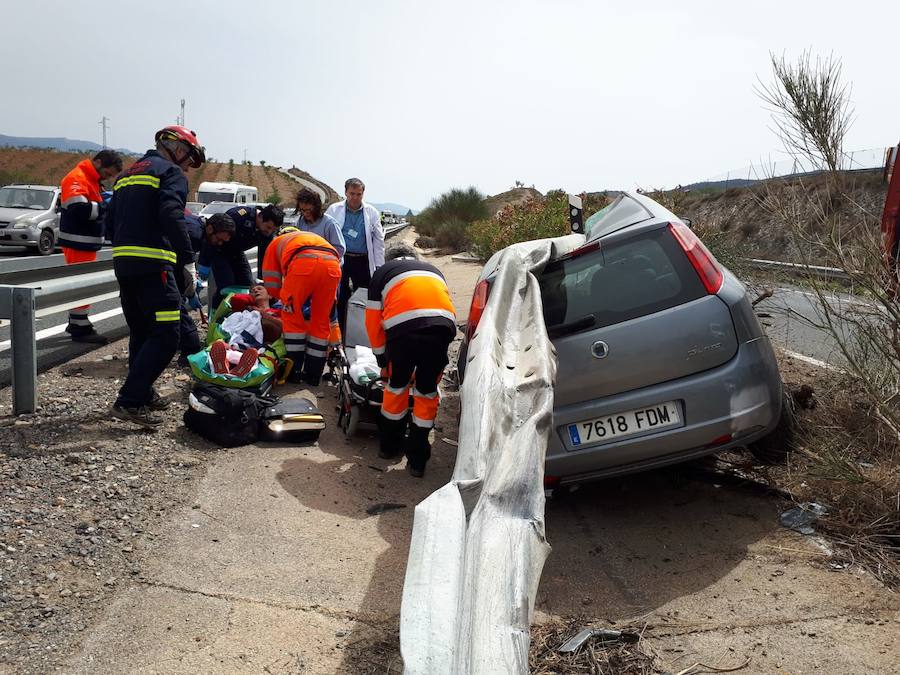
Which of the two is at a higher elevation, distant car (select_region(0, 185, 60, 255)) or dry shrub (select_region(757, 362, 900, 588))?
distant car (select_region(0, 185, 60, 255))

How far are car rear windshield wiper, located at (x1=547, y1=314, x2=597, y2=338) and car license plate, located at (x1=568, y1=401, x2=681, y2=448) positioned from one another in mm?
485

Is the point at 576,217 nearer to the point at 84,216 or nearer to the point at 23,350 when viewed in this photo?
the point at 23,350

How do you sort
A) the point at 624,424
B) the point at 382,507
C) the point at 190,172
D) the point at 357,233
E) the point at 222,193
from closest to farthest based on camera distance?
the point at 624,424
the point at 382,507
the point at 357,233
the point at 222,193
the point at 190,172

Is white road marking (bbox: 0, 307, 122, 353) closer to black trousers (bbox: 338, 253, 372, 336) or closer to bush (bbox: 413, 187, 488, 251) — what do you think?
black trousers (bbox: 338, 253, 372, 336)

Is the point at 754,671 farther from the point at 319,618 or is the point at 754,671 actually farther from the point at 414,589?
the point at 319,618

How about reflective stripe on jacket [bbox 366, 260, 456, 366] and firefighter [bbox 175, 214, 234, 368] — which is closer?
reflective stripe on jacket [bbox 366, 260, 456, 366]

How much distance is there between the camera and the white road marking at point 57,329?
709 centimetres

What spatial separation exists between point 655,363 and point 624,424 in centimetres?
34

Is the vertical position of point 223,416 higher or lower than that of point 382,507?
higher

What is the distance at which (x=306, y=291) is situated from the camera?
654 cm

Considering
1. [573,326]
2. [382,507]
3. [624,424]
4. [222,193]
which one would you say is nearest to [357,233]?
[382,507]

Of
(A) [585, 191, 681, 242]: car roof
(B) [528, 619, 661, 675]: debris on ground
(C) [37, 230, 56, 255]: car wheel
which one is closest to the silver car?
(A) [585, 191, 681, 242]: car roof

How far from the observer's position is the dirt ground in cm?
291

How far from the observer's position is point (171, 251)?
5.44 metres
